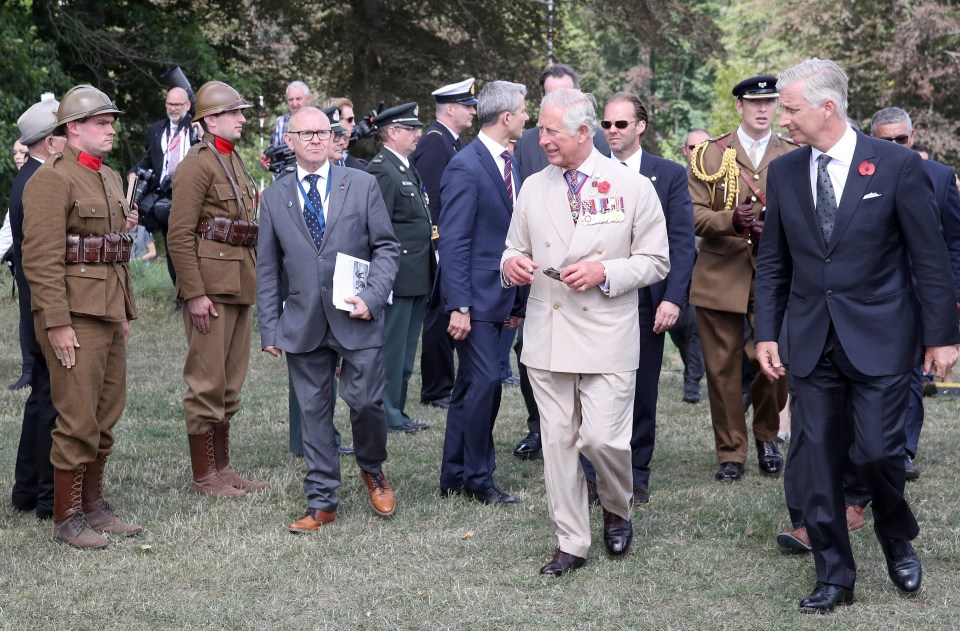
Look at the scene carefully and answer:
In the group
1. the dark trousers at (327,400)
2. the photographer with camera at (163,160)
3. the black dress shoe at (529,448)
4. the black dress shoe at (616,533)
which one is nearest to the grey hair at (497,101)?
the dark trousers at (327,400)

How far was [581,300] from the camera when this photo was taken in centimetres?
554

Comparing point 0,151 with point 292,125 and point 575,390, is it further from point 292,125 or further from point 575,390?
point 575,390

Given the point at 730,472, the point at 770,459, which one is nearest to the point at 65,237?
the point at 730,472

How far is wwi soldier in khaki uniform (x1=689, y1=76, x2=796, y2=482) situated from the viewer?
283 inches

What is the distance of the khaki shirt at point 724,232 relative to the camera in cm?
718

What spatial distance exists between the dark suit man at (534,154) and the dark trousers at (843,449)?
6.71 ft

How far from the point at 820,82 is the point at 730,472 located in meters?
3.14

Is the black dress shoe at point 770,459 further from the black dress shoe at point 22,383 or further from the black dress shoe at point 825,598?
the black dress shoe at point 22,383

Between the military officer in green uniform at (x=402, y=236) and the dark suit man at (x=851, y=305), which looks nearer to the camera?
the dark suit man at (x=851, y=305)

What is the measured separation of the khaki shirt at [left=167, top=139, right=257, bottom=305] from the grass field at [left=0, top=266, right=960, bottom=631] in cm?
119

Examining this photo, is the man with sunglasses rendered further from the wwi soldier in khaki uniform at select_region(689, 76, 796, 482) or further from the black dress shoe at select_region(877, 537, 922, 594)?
the black dress shoe at select_region(877, 537, 922, 594)

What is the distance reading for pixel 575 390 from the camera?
5707 millimetres

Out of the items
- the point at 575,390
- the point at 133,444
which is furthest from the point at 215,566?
the point at 133,444

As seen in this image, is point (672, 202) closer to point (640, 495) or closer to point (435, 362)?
point (640, 495)
